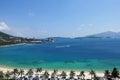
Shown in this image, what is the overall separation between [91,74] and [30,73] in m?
16.1

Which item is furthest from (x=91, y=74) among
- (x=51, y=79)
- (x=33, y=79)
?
(x=33, y=79)

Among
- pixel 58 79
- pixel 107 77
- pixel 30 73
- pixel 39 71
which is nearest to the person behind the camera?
→ pixel 107 77

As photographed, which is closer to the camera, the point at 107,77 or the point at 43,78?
the point at 107,77

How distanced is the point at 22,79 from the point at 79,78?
14.1m

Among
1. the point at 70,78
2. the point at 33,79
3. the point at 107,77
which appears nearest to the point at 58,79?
the point at 70,78

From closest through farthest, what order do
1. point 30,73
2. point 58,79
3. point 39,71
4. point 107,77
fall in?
point 107,77 → point 58,79 → point 30,73 → point 39,71

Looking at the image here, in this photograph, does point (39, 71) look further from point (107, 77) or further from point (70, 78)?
point (107, 77)

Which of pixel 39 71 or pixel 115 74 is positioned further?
pixel 39 71

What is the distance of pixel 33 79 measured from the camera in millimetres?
50875

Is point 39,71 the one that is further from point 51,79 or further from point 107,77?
point 107,77

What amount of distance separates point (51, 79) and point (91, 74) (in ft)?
38.4

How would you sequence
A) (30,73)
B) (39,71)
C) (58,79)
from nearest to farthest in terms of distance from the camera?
(58,79) < (30,73) < (39,71)

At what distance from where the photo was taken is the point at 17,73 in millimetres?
60344

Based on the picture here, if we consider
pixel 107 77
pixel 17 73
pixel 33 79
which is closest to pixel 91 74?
pixel 107 77
